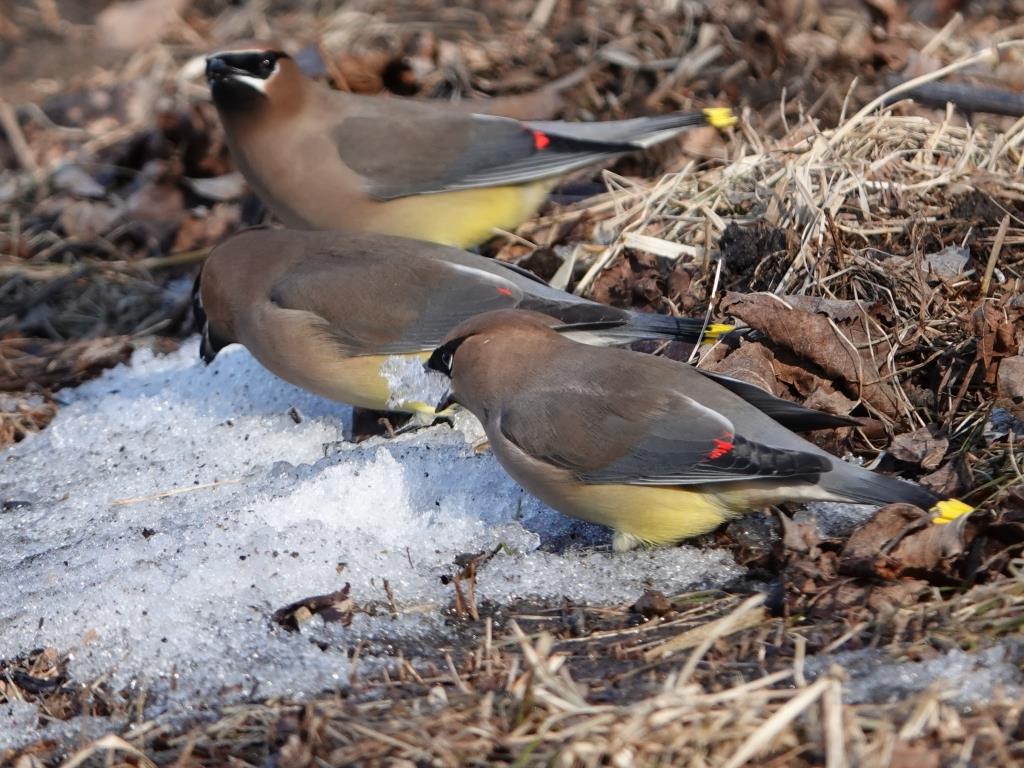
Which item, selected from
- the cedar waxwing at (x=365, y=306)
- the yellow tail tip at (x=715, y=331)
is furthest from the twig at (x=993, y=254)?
the cedar waxwing at (x=365, y=306)

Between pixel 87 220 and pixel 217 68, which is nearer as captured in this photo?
pixel 217 68

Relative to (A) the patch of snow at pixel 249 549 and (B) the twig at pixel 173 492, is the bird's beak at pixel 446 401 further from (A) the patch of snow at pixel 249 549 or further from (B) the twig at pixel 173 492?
(B) the twig at pixel 173 492

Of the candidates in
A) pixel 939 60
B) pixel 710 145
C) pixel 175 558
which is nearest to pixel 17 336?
pixel 175 558

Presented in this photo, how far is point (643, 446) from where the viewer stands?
351 cm

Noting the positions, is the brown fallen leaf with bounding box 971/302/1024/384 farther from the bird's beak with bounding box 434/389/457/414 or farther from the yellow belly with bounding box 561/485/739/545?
the bird's beak with bounding box 434/389/457/414

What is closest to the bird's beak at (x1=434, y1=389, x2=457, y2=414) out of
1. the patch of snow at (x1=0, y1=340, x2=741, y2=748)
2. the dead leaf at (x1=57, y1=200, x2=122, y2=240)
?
the patch of snow at (x1=0, y1=340, x2=741, y2=748)

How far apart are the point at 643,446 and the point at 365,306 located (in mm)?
1362

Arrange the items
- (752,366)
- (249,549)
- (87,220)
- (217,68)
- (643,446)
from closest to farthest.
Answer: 1. (643,446)
2. (249,549)
3. (752,366)
4. (217,68)
5. (87,220)

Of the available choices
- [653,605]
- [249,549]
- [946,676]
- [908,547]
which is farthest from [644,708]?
[249,549]

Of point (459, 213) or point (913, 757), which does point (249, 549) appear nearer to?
point (913, 757)

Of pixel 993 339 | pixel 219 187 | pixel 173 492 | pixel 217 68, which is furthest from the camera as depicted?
pixel 219 187

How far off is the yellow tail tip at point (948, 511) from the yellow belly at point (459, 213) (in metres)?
2.76

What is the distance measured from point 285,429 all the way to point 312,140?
4.63ft

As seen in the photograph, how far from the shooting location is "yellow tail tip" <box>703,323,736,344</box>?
4.11 metres
